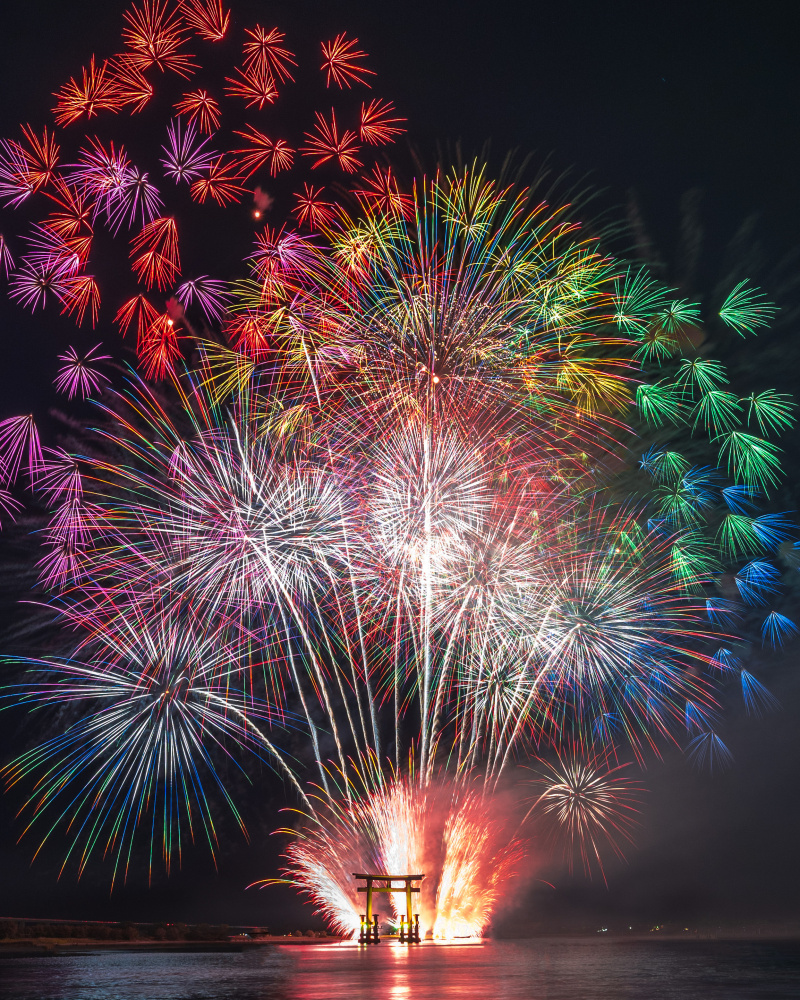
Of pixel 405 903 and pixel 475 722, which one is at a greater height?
pixel 475 722

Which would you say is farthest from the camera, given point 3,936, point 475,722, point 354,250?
point 3,936

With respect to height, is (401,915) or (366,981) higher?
(401,915)

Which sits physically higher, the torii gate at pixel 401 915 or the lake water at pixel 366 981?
the torii gate at pixel 401 915

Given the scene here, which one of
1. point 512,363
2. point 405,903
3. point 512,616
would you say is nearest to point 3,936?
point 405,903

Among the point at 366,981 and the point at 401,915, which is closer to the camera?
the point at 366,981

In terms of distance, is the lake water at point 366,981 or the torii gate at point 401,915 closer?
the lake water at point 366,981

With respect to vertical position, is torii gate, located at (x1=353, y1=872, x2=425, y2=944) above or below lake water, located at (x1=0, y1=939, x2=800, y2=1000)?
above

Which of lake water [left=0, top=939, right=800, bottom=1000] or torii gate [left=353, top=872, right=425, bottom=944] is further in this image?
torii gate [left=353, top=872, right=425, bottom=944]

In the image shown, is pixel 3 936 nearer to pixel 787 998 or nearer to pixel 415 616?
pixel 415 616
